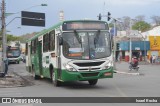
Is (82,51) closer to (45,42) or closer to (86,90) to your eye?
(86,90)

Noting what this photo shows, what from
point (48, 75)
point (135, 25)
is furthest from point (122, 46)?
point (48, 75)

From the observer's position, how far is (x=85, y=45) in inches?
765

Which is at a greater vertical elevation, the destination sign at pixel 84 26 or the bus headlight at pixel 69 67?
the destination sign at pixel 84 26

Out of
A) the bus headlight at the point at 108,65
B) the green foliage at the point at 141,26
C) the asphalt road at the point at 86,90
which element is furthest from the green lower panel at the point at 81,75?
the green foliage at the point at 141,26

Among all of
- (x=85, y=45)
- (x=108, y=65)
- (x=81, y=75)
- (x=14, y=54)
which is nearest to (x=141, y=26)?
(x=14, y=54)

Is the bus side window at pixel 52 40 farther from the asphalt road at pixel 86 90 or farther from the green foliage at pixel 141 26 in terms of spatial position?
the green foliage at pixel 141 26

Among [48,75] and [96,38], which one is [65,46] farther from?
[48,75]

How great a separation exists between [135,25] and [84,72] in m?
136

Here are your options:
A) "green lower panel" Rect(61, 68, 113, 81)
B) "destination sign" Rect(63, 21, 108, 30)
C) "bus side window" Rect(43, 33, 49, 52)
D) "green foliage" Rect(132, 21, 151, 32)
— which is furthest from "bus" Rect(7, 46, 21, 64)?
"green foliage" Rect(132, 21, 151, 32)

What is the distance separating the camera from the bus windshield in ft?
63.4

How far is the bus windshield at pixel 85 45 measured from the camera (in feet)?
63.4

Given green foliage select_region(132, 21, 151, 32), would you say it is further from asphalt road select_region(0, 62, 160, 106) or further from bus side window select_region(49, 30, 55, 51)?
bus side window select_region(49, 30, 55, 51)

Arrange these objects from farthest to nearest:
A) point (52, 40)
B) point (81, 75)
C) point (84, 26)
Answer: point (52, 40), point (84, 26), point (81, 75)

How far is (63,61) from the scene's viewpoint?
1936cm
